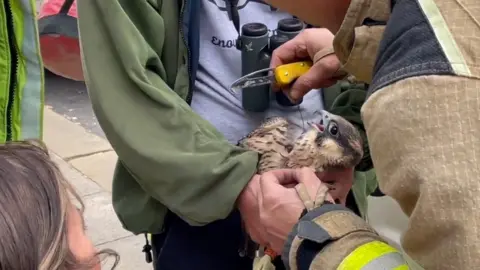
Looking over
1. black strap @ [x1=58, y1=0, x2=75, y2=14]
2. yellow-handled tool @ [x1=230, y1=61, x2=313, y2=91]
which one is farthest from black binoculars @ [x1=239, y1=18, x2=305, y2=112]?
black strap @ [x1=58, y1=0, x2=75, y2=14]

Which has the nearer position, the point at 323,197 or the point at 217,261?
the point at 323,197

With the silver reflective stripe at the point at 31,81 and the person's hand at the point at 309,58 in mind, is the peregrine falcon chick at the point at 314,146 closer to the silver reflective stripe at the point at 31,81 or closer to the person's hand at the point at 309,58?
the person's hand at the point at 309,58

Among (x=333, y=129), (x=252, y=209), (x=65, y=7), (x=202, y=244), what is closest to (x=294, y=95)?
(x=333, y=129)

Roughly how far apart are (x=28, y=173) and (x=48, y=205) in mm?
72

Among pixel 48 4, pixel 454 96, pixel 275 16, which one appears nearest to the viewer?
pixel 454 96

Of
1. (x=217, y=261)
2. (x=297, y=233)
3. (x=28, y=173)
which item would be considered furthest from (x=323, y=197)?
(x=28, y=173)

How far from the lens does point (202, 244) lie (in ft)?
6.15

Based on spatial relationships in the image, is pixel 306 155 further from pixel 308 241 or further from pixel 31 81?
pixel 31 81

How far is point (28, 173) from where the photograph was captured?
4.18 feet

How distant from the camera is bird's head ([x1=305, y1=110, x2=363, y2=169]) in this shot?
1636mm

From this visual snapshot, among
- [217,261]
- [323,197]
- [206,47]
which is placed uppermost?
[206,47]

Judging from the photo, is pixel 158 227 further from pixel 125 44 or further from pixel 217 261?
pixel 125 44

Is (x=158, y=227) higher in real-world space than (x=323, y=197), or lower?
lower

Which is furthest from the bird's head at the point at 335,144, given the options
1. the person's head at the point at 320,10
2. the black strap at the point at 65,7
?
the black strap at the point at 65,7
